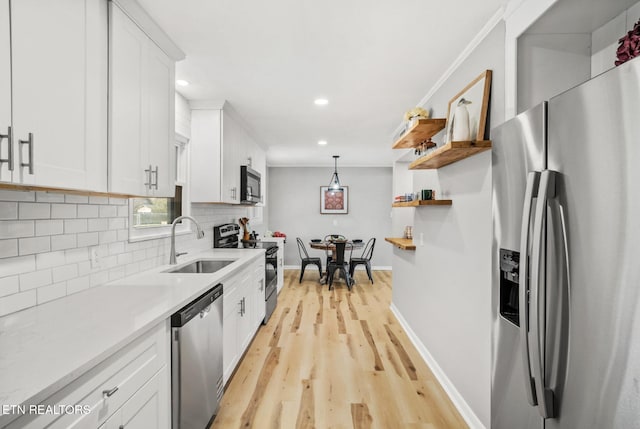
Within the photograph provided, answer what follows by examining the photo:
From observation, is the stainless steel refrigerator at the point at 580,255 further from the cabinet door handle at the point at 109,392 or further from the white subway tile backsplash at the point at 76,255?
the white subway tile backsplash at the point at 76,255

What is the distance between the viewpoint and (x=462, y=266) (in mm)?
2264

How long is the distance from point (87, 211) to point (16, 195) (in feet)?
1.46

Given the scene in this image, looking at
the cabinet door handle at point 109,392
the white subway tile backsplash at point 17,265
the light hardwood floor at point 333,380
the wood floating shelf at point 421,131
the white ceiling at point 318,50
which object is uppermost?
the white ceiling at point 318,50

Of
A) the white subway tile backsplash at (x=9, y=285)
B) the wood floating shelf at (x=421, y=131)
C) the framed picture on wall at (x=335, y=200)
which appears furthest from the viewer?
the framed picture on wall at (x=335, y=200)

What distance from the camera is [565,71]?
1598mm

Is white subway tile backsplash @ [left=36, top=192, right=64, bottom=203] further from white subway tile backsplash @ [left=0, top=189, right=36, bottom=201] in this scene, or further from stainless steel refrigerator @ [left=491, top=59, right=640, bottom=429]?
stainless steel refrigerator @ [left=491, top=59, right=640, bottom=429]

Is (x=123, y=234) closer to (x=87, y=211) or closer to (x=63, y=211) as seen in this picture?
(x=87, y=211)

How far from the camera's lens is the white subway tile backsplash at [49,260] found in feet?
5.11

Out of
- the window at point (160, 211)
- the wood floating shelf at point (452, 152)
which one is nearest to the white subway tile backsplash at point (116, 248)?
the window at point (160, 211)

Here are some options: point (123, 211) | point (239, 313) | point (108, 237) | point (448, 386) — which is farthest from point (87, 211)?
point (448, 386)

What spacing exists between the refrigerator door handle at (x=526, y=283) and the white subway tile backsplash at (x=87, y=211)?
2.22 m

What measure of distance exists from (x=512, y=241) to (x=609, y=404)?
64cm

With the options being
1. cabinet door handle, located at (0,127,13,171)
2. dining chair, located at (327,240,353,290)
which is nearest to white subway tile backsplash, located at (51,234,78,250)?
cabinet door handle, located at (0,127,13,171)

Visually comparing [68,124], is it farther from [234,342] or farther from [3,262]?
[234,342]
